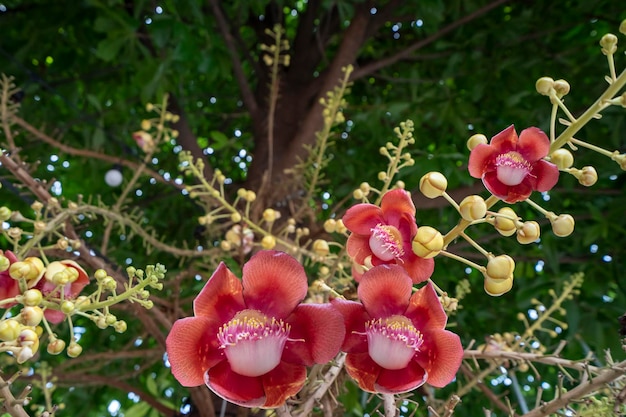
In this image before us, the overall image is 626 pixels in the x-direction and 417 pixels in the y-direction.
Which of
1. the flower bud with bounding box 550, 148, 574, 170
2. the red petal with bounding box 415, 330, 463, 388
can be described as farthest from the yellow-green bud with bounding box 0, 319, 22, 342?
the flower bud with bounding box 550, 148, 574, 170

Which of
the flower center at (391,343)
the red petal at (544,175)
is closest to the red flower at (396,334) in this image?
the flower center at (391,343)

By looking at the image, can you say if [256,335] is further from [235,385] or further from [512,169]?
[512,169]

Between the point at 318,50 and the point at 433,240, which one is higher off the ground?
the point at 433,240

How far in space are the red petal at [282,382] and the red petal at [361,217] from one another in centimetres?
11

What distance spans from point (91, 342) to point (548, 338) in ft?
3.83

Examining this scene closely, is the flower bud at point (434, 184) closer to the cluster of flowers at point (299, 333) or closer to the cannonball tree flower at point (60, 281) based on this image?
the cluster of flowers at point (299, 333)

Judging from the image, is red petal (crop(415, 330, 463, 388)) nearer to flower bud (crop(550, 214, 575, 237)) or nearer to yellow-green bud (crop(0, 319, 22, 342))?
flower bud (crop(550, 214, 575, 237))

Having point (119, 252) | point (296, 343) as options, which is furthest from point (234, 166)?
point (296, 343)

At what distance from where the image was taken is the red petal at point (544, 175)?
1.28ft

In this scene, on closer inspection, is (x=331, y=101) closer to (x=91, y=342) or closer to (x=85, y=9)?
(x=85, y=9)

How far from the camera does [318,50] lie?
1605mm

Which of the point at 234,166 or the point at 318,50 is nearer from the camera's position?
the point at 318,50

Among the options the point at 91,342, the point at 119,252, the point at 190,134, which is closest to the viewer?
the point at 119,252

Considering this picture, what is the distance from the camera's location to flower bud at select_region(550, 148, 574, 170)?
1.20 feet
